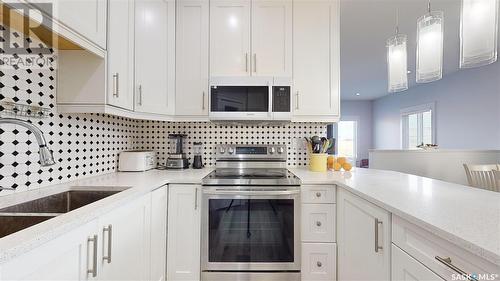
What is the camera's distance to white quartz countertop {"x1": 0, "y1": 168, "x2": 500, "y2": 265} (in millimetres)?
623

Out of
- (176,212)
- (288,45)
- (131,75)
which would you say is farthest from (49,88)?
(288,45)

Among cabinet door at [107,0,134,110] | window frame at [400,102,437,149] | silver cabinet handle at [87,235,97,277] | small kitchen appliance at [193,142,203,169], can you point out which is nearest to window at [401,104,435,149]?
window frame at [400,102,437,149]

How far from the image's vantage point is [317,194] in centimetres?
166

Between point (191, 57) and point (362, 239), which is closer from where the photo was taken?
point (362, 239)

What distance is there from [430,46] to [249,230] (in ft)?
5.54

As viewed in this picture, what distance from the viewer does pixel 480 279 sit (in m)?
0.61

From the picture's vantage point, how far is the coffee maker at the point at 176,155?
2115mm

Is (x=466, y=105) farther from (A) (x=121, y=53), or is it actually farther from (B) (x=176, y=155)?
(A) (x=121, y=53)

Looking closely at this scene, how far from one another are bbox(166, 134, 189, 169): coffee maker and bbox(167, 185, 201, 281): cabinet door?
48cm

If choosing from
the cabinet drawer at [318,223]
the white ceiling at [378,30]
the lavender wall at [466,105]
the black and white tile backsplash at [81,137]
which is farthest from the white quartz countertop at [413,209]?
the lavender wall at [466,105]

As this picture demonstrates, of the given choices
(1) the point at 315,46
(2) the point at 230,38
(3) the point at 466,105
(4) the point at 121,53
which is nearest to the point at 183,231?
A: (4) the point at 121,53

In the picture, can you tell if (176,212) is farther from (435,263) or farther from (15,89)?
(435,263)

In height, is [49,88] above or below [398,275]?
above

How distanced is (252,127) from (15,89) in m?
1.67
